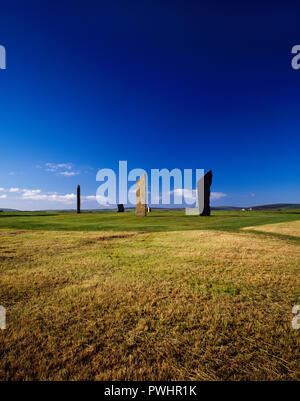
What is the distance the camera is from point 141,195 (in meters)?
24.1

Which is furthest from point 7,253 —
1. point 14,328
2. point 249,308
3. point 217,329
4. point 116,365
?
point 249,308

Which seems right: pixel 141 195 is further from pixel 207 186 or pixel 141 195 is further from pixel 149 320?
pixel 149 320

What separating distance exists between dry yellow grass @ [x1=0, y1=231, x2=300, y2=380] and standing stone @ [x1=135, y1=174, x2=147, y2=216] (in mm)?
18720

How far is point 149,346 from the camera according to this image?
213 centimetres

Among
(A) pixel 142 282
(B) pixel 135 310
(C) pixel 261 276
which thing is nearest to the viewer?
(B) pixel 135 310

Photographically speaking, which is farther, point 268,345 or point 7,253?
point 7,253

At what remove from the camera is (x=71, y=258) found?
5742 mm

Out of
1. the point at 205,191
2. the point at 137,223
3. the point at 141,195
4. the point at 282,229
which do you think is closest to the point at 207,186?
the point at 205,191

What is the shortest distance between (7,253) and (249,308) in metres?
7.41

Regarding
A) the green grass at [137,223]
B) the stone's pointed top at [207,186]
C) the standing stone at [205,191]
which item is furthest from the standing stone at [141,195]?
the stone's pointed top at [207,186]

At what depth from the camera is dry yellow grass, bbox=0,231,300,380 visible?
6.04 ft

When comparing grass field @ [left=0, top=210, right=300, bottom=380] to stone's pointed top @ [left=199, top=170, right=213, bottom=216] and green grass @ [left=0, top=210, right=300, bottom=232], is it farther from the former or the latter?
stone's pointed top @ [left=199, top=170, right=213, bottom=216]
